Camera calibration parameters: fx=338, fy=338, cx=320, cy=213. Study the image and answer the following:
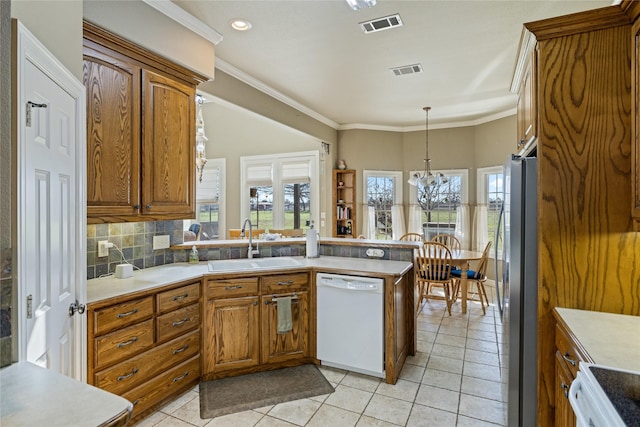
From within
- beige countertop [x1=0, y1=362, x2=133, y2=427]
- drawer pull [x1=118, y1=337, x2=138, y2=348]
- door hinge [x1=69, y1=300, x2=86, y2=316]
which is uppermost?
door hinge [x1=69, y1=300, x2=86, y2=316]

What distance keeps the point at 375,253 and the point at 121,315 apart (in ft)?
6.98

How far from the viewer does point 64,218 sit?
152 cm

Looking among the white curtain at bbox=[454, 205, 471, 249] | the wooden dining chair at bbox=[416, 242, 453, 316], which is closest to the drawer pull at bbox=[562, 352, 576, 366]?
the wooden dining chair at bbox=[416, 242, 453, 316]

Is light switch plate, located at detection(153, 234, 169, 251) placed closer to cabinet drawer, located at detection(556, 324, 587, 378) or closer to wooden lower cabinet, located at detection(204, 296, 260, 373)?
wooden lower cabinet, located at detection(204, 296, 260, 373)

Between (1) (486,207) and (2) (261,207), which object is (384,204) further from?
(2) (261,207)

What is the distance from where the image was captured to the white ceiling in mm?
2568

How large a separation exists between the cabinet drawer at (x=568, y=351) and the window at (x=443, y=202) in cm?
464

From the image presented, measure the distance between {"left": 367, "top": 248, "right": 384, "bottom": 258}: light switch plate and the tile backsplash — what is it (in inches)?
69.8

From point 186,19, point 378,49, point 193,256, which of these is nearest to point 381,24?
point 378,49

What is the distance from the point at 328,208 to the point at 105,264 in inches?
162

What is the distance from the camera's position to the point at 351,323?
2.72 metres

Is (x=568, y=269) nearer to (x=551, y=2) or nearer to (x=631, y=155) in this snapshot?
(x=631, y=155)

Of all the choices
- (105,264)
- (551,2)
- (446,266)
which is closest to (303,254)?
(105,264)

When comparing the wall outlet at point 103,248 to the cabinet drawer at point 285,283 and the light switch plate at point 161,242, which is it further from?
the cabinet drawer at point 285,283
